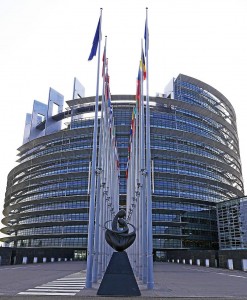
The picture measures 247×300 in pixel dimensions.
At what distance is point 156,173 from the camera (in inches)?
2992

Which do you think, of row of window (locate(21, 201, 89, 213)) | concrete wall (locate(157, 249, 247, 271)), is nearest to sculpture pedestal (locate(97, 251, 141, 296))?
concrete wall (locate(157, 249, 247, 271))

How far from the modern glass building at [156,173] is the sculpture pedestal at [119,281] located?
194 feet

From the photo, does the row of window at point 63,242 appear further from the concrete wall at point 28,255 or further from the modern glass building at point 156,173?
the concrete wall at point 28,255

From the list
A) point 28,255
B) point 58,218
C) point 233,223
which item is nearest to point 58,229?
point 58,218

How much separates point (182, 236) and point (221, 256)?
39.3 metres

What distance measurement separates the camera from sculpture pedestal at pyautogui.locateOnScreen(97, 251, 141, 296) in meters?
13.4

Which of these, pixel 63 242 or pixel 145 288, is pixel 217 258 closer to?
pixel 145 288

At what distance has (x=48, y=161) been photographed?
3329 inches

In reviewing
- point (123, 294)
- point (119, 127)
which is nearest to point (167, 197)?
point (119, 127)

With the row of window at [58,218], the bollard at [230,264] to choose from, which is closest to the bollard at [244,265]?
the bollard at [230,264]

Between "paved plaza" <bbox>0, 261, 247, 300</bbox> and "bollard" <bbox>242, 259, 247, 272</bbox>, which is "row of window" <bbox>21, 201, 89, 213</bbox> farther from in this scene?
"paved plaza" <bbox>0, 261, 247, 300</bbox>

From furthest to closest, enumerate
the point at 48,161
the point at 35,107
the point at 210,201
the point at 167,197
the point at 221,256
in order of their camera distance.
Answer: the point at 35,107 → the point at 48,161 → the point at 210,201 → the point at 167,197 → the point at 221,256

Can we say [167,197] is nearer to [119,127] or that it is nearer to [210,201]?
[210,201]

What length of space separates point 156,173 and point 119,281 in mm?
62757
